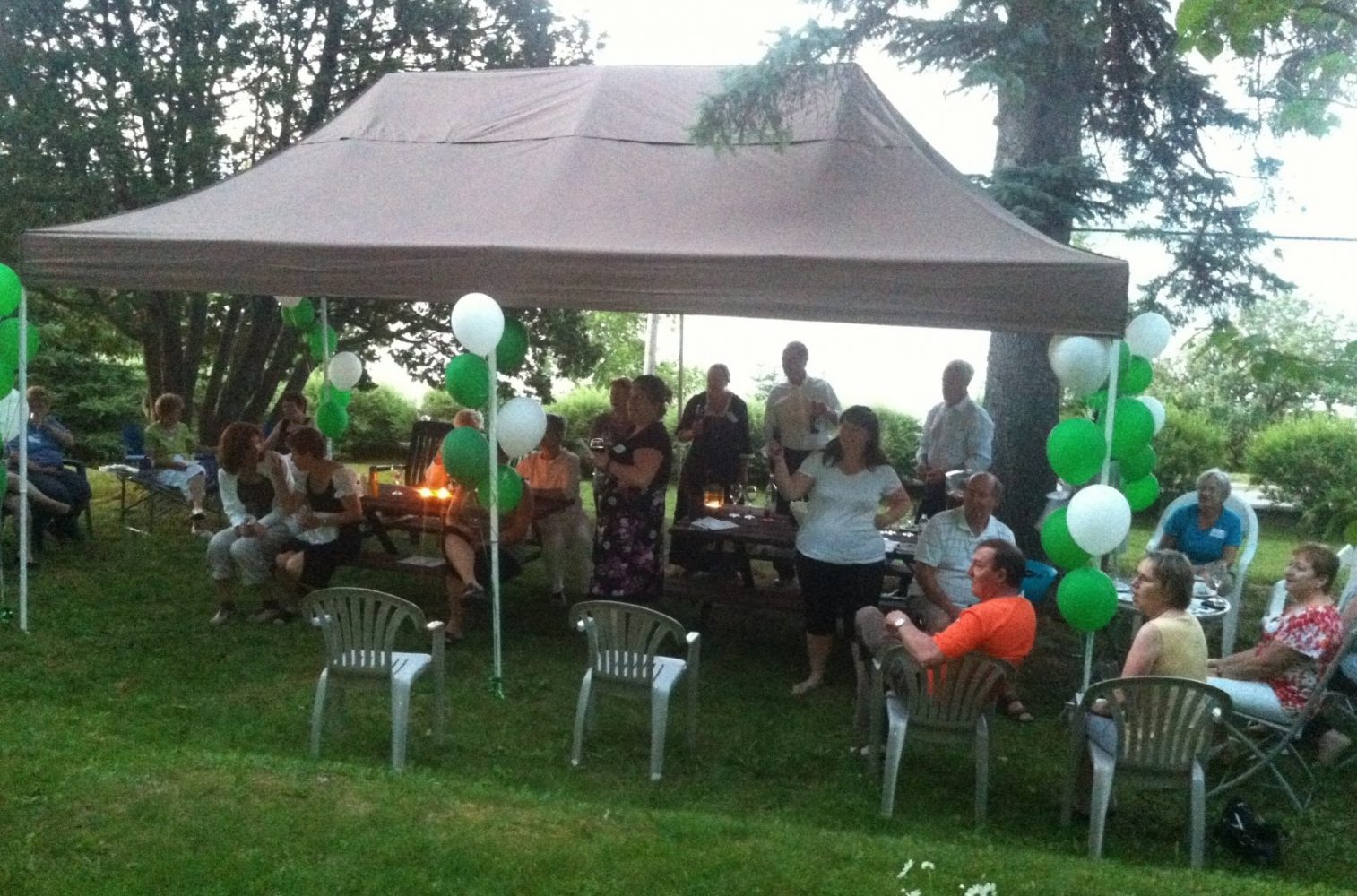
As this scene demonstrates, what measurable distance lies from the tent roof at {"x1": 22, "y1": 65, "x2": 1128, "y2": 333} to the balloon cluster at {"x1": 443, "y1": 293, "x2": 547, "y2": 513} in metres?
0.29

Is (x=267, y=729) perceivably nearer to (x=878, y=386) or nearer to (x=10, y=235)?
(x=10, y=235)

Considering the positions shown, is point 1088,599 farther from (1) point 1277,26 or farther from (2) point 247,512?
(2) point 247,512

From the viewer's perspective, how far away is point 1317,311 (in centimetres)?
1352

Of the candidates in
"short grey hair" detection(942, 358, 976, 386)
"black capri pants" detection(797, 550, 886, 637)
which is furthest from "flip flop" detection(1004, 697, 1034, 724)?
"short grey hair" detection(942, 358, 976, 386)

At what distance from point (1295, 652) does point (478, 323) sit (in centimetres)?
355

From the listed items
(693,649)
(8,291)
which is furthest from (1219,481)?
(8,291)

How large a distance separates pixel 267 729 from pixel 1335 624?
4.30 meters

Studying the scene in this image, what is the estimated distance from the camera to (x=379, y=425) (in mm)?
17562

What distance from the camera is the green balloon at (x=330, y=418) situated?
9.07m

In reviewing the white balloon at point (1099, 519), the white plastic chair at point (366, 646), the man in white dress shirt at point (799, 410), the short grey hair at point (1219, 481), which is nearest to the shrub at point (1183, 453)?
the man in white dress shirt at point (799, 410)

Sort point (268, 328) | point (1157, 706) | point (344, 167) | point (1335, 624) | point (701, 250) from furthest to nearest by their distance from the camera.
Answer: point (268, 328), point (344, 167), point (701, 250), point (1335, 624), point (1157, 706)

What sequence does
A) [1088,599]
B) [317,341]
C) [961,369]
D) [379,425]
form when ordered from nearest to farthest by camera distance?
[1088,599] → [961,369] → [317,341] → [379,425]

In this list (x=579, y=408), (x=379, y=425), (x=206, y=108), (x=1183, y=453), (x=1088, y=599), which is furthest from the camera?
(x=379, y=425)

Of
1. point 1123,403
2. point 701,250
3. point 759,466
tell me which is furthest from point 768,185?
point 759,466
